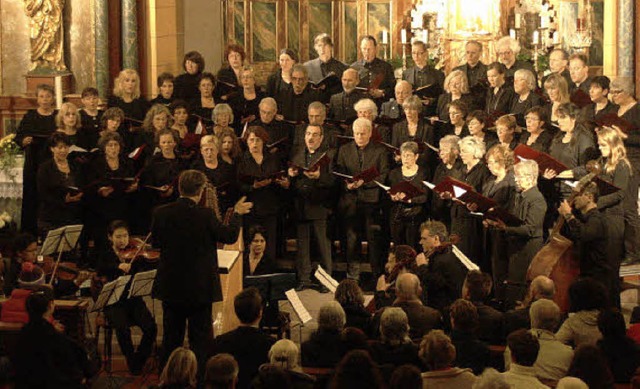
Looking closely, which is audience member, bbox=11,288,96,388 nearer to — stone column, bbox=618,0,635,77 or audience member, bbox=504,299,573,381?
audience member, bbox=504,299,573,381

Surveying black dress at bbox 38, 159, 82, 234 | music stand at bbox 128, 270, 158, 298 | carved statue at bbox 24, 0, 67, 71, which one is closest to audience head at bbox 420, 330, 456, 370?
music stand at bbox 128, 270, 158, 298

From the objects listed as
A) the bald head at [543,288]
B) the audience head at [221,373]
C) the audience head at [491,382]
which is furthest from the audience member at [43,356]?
the bald head at [543,288]

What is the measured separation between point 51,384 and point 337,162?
4.48 m

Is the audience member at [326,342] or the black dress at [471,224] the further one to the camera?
the black dress at [471,224]

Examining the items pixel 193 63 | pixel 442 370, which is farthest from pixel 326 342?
pixel 193 63

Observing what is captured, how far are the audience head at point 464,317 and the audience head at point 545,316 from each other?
0.34 metres

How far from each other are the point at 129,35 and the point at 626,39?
5.47 metres

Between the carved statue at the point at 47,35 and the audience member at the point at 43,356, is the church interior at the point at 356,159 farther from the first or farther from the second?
the audience member at the point at 43,356

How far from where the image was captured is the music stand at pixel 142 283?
9.03 m

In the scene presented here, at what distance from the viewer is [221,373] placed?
6.73m

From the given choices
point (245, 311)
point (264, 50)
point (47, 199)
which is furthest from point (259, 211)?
point (264, 50)

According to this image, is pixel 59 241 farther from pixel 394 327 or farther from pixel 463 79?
pixel 463 79

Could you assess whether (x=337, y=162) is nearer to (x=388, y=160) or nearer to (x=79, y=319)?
(x=388, y=160)

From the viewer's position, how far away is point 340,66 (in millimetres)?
12945
